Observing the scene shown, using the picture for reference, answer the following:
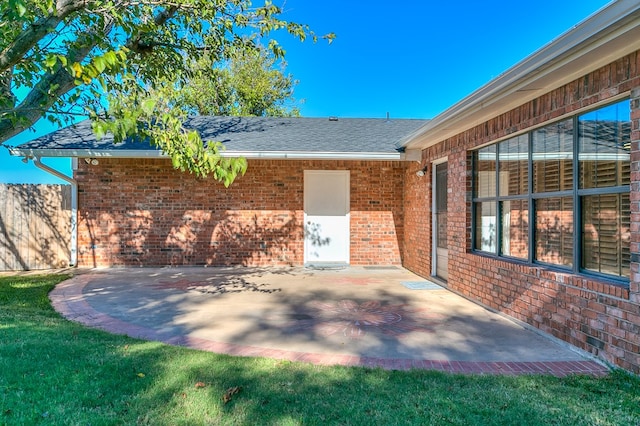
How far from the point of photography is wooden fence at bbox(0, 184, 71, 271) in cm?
938

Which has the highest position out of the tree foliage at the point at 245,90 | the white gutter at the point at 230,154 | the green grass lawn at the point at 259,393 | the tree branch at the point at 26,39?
the tree foliage at the point at 245,90

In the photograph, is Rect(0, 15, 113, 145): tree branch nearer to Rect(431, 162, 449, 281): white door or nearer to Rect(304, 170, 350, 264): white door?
Rect(304, 170, 350, 264): white door

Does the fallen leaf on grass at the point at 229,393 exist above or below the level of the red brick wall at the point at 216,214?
below

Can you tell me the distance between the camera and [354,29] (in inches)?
660

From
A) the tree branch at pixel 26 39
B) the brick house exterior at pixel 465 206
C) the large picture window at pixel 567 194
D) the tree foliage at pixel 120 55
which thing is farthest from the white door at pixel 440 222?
the tree branch at pixel 26 39

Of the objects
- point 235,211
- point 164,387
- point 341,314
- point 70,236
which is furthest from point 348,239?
point 164,387

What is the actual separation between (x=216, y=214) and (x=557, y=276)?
25.7 feet

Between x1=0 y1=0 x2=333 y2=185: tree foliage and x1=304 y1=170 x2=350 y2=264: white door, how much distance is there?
373cm

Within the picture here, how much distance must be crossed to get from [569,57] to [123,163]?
9.56m

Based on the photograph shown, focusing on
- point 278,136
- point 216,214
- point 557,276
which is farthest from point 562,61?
point 216,214

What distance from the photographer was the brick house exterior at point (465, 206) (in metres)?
3.57

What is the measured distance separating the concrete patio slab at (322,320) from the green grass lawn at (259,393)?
39 cm

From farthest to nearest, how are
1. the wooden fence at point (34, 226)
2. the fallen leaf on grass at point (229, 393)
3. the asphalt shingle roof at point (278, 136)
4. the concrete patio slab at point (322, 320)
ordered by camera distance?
1. the wooden fence at point (34, 226)
2. the asphalt shingle roof at point (278, 136)
3. the concrete patio slab at point (322, 320)
4. the fallen leaf on grass at point (229, 393)

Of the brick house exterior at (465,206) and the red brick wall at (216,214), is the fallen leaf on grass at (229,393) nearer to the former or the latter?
the brick house exterior at (465,206)
